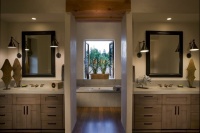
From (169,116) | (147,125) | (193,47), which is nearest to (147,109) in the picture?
(147,125)

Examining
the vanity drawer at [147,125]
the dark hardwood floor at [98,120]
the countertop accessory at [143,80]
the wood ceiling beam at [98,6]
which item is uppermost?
the wood ceiling beam at [98,6]

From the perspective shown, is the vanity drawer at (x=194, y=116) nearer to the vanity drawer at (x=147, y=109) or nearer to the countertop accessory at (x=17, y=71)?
the vanity drawer at (x=147, y=109)

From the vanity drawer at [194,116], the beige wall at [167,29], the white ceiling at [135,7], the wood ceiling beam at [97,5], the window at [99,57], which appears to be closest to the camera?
the wood ceiling beam at [97,5]

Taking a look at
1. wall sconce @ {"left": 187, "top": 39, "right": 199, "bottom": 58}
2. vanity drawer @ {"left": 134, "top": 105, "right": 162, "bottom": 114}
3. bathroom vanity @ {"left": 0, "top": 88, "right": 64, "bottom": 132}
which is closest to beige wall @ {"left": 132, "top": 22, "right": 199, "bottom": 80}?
wall sconce @ {"left": 187, "top": 39, "right": 199, "bottom": 58}

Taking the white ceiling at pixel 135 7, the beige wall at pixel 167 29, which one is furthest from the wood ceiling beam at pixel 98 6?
the beige wall at pixel 167 29

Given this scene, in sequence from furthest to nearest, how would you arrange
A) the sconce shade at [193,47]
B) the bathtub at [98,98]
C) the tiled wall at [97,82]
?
the tiled wall at [97,82] → the bathtub at [98,98] → the sconce shade at [193,47]

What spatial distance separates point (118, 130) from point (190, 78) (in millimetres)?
1911

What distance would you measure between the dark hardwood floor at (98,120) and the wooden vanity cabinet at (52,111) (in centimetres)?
41

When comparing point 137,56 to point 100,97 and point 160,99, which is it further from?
point 100,97

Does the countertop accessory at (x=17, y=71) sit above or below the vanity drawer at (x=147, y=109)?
above

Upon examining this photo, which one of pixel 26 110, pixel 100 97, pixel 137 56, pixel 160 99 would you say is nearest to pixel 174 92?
pixel 160 99

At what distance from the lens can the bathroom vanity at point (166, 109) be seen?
11.2 feet

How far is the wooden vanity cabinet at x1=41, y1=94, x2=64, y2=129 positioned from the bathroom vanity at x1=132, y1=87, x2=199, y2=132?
1.41m

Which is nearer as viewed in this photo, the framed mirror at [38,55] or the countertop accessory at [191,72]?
the countertop accessory at [191,72]
